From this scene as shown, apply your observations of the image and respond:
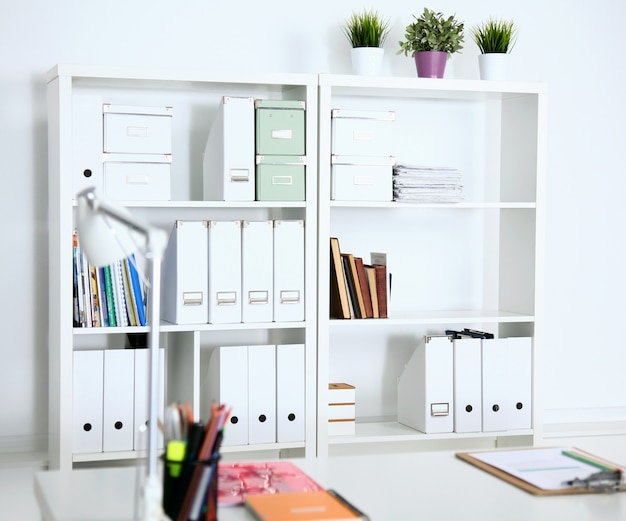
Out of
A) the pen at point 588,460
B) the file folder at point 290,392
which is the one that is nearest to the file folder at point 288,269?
the file folder at point 290,392

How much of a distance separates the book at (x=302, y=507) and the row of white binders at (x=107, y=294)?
147 centimetres

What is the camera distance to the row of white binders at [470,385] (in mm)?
3240

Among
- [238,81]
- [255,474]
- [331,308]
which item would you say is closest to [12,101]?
[238,81]

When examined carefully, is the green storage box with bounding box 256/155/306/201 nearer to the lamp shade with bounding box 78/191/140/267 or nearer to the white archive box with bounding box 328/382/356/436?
the white archive box with bounding box 328/382/356/436

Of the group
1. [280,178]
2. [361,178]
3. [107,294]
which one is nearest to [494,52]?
[361,178]

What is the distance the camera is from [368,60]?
3.24 meters

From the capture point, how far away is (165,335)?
327cm

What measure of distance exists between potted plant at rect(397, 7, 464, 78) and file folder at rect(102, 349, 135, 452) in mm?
1449

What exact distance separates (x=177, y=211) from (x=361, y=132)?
747 millimetres

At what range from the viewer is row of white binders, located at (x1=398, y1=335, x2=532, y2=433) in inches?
128

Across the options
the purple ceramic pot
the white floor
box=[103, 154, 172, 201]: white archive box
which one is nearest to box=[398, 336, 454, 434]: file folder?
the purple ceramic pot

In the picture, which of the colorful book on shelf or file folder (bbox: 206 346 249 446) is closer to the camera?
the colorful book on shelf

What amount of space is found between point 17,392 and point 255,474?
66.8 inches

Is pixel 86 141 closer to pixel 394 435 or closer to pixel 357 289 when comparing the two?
pixel 357 289
